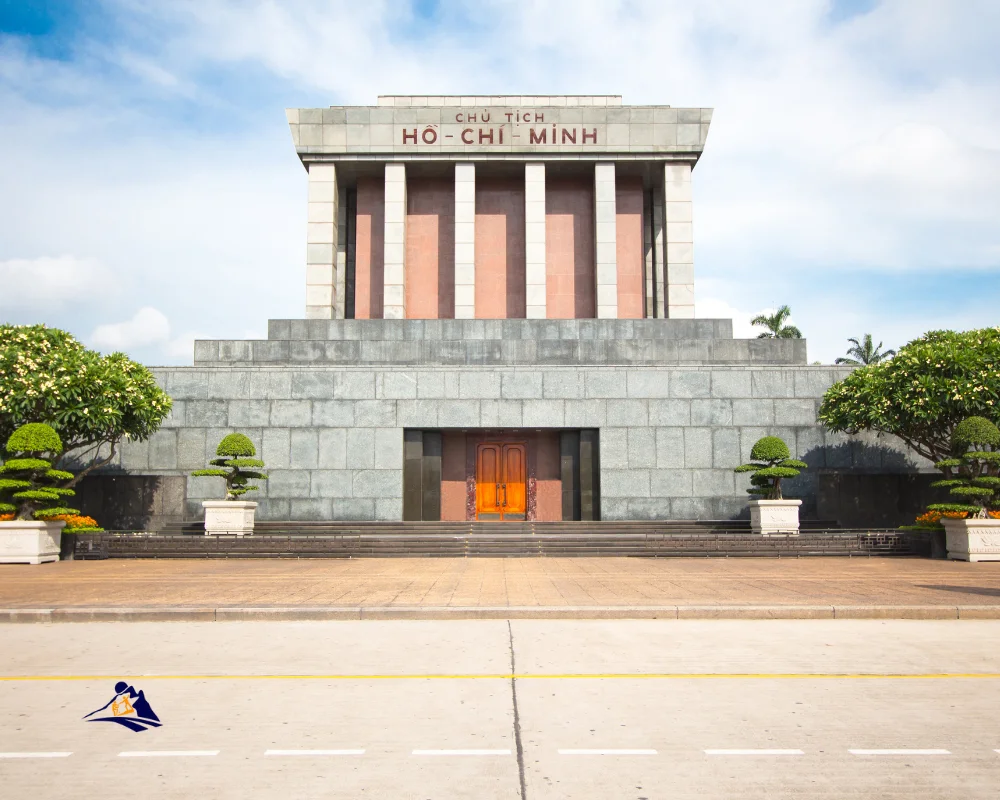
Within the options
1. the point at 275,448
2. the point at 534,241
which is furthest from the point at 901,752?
the point at 534,241

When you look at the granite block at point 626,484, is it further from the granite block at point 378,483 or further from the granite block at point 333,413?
the granite block at point 333,413

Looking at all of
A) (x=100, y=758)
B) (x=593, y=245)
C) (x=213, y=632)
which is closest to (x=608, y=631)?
(x=213, y=632)

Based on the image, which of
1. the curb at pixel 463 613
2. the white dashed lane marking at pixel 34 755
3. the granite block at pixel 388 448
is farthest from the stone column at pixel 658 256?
the white dashed lane marking at pixel 34 755

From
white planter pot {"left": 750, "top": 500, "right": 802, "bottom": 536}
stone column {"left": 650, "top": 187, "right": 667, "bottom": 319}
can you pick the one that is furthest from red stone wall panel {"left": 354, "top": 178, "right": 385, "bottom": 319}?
white planter pot {"left": 750, "top": 500, "right": 802, "bottom": 536}

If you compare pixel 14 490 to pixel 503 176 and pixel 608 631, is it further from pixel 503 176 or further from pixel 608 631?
pixel 503 176

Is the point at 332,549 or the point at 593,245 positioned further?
the point at 593,245

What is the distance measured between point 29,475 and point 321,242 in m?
17.6

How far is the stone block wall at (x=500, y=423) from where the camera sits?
94.9ft

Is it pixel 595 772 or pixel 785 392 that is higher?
pixel 785 392

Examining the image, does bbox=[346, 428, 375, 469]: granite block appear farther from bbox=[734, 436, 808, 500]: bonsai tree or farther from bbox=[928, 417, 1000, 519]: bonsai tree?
bbox=[928, 417, 1000, 519]: bonsai tree

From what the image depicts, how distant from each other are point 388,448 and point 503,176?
15867 mm

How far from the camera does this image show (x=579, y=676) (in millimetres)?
8547

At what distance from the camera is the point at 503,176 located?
38.8 meters

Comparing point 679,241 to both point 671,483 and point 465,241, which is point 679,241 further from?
point 671,483
